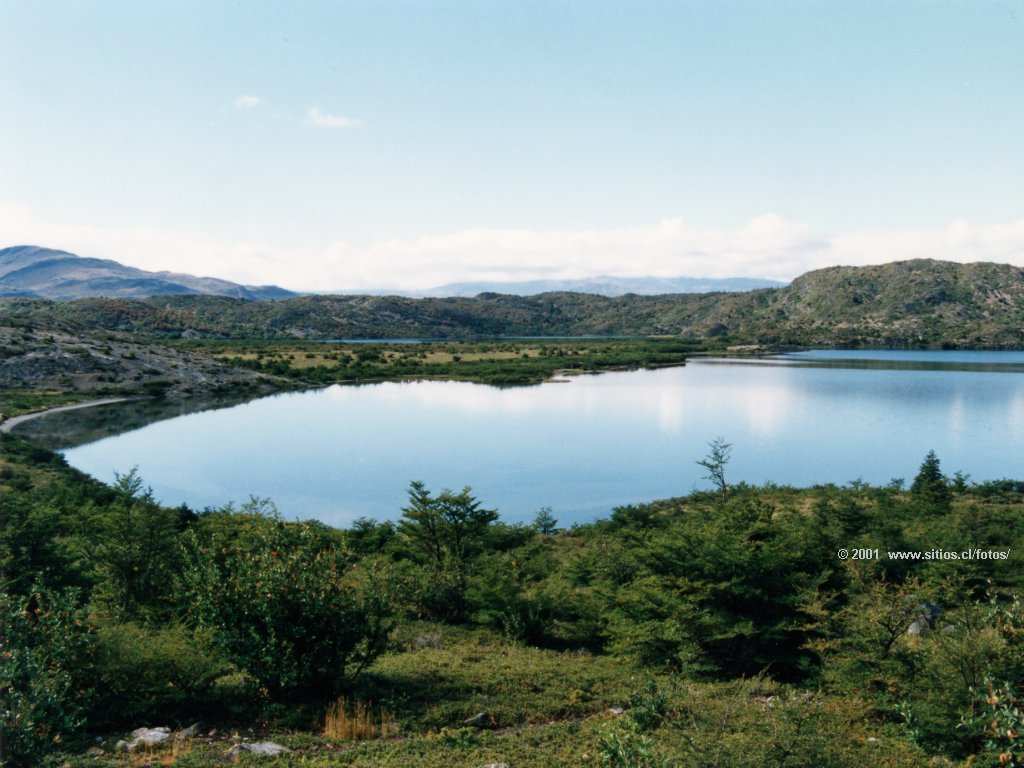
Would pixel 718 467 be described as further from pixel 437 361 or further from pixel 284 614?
pixel 437 361

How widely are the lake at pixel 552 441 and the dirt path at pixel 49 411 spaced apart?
6.41ft

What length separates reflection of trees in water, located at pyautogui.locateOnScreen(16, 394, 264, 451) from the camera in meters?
61.9

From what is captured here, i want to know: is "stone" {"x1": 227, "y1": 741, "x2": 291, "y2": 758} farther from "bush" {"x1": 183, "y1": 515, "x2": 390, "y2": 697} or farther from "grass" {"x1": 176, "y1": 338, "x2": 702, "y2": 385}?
"grass" {"x1": 176, "y1": 338, "x2": 702, "y2": 385}

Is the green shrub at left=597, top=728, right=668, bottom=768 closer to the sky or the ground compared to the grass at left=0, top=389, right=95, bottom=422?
closer to the sky

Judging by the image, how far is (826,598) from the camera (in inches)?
669

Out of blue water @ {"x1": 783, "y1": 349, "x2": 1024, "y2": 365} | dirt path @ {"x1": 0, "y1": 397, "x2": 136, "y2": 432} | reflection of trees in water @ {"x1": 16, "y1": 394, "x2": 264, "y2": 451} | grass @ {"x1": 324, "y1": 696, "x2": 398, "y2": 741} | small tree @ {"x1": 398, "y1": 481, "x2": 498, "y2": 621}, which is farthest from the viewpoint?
blue water @ {"x1": 783, "y1": 349, "x2": 1024, "y2": 365}

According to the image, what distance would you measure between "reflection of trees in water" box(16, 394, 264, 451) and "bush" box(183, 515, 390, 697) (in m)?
54.8

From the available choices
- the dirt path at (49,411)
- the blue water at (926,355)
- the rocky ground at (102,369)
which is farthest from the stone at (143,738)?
the blue water at (926,355)

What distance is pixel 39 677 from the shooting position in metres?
10.0

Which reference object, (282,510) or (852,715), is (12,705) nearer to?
(852,715)

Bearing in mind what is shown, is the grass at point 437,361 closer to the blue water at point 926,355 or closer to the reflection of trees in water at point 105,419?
the reflection of trees in water at point 105,419

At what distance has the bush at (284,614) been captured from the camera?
1298cm

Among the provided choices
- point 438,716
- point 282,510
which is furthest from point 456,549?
point 282,510

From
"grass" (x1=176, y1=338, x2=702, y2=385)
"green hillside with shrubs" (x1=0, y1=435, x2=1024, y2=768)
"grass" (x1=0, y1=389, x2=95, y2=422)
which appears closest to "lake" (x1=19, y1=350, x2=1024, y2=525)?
"grass" (x1=0, y1=389, x2=95, y2=422)
